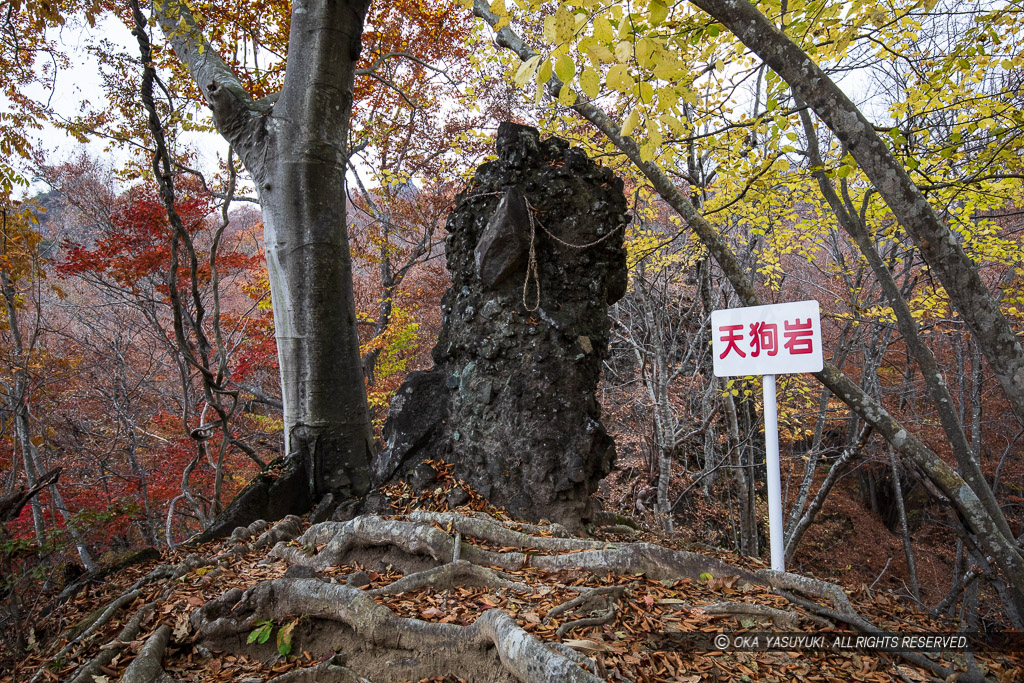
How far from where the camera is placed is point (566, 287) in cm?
407


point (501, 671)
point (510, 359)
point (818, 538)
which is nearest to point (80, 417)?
point (510, 359)

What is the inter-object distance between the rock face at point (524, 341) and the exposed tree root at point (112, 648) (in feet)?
5.39

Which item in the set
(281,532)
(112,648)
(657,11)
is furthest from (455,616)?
(657,11)

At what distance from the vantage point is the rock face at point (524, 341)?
3.73 metres

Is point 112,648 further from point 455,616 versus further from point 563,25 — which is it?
point 563,25

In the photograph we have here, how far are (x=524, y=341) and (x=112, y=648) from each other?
9.32 feet

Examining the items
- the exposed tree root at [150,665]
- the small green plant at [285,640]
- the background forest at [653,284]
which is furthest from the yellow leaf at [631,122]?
the exposed tree root at [150,665]

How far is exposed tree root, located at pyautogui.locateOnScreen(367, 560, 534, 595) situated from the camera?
9.07ft

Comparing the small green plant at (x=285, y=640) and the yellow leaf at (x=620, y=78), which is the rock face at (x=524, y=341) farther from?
the yellow leaf at (x=620, y=78)

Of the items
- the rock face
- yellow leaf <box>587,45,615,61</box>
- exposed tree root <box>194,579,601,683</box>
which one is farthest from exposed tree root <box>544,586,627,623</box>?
yellow leaf <box>587,45,615,61</box>

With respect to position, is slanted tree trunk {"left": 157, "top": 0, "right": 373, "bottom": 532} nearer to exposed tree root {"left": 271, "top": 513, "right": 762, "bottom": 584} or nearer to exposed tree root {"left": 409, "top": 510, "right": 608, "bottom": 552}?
exposed tree root {"left": 271, "top": 513, "right": 762, "bottom": 584}

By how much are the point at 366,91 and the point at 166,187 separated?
7.59 m

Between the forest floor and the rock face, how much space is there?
50 cm

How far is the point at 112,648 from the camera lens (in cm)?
251
